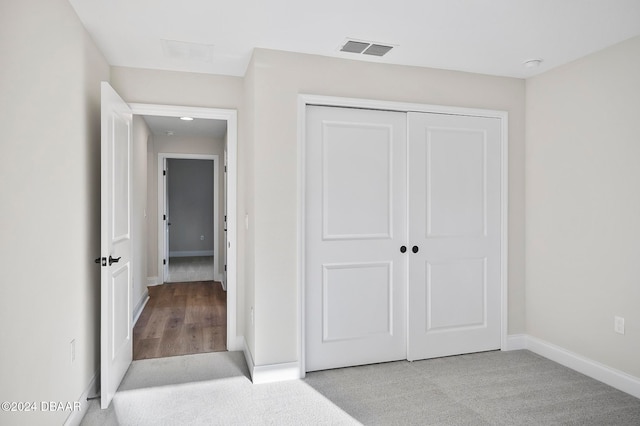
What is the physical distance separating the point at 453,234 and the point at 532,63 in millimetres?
1525

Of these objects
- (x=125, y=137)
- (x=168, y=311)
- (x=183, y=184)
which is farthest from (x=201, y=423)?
(x=183, y=184)

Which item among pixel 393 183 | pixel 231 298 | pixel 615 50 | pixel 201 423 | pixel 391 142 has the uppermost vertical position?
pixel 615 50

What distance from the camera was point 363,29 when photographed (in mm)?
2729

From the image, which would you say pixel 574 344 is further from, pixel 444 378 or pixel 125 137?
pixel 125 137

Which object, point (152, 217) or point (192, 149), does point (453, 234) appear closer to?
point (192, 149)

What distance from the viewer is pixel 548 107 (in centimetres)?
355

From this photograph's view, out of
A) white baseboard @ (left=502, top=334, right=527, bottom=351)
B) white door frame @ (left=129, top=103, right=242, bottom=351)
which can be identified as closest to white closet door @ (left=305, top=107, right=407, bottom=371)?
white door frame @ (left=129, top=103, right=242, bottom=351)

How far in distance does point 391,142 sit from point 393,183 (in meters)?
0.34

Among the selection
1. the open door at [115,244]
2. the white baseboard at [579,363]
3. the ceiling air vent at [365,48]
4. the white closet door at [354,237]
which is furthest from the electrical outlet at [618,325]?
the open door at [115,244]

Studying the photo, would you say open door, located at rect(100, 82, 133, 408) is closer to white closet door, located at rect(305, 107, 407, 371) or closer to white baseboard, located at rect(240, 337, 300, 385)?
white baseboard, located at rect(240, 337, 300, 385)

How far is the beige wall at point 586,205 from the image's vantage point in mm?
2889

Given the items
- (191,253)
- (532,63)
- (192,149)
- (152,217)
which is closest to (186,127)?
(192,149)

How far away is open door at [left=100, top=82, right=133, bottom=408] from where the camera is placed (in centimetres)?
264

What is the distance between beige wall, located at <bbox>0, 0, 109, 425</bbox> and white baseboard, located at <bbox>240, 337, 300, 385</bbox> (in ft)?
3.63
